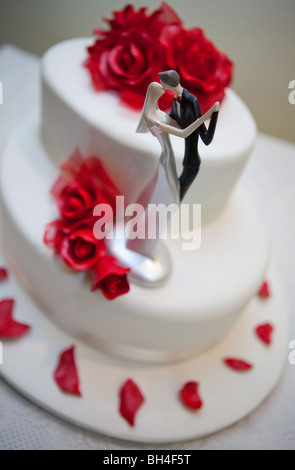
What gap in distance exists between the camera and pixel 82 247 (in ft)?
3.01

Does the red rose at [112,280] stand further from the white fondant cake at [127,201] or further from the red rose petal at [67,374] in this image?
the red rose petal at [67,374]

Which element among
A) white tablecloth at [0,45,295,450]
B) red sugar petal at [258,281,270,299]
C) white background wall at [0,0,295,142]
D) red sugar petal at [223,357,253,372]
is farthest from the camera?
white background wall at [0,0,295,142]

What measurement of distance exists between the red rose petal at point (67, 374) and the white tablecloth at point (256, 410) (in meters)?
0.10

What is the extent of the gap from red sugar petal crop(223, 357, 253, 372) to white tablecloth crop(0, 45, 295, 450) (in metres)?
0.13

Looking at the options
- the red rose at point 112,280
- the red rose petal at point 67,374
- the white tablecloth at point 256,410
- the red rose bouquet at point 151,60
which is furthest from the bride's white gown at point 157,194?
the white tablecloth at point 256,410

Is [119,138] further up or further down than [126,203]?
further up

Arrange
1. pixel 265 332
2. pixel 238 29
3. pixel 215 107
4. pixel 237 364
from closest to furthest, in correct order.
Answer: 1. pixel 215 107
2. pixel 237 364
3. pixel 265 332
4. pixel 238 29

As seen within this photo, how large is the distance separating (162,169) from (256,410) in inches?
31.7

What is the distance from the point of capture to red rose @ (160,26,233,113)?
38.3 inches

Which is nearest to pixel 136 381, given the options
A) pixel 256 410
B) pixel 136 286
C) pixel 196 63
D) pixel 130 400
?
pixel 130 400

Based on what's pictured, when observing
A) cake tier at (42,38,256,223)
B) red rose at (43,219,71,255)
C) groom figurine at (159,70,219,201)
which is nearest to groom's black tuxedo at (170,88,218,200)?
groom figurine at (159,70,219,201)

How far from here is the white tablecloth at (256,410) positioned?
1.00 m
